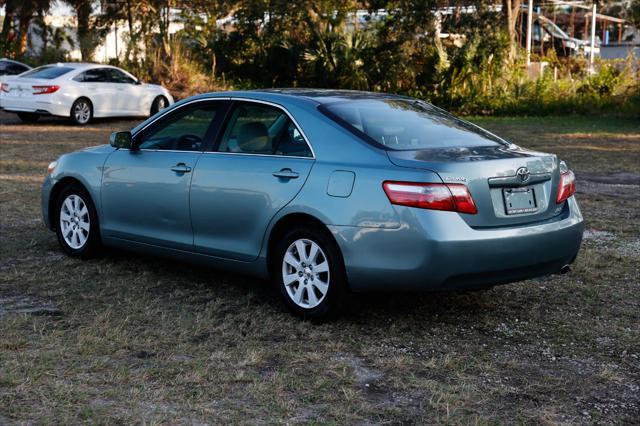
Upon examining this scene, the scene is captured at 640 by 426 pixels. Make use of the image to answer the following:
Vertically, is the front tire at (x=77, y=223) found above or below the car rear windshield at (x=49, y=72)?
below

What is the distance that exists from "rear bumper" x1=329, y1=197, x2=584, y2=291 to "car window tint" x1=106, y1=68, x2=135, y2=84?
18.3 meters

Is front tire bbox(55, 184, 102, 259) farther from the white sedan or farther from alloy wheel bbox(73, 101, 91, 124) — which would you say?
alloy wheel bbox(73, 101, 91, 124)

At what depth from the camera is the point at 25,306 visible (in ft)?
21.0

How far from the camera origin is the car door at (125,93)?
2297 cm

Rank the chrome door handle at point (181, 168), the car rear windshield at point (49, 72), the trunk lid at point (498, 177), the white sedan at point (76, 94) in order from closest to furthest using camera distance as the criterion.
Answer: the trunk lid at point (498, 177) → the chrome door handle at point (181, 168) → the white sedan at point (76, 94) → the car rear windshield at point (49, 72)

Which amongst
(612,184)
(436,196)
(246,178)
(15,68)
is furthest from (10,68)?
(436,196)

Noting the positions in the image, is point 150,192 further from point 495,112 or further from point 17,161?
point 495,112

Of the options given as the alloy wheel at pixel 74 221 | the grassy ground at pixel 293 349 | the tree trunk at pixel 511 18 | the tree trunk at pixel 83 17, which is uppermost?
the tree trunk at pixel 83 17

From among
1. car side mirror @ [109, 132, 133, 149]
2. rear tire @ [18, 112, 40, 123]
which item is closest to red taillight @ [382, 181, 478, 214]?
→ car side mirror @ [109, 132, 133, 149]

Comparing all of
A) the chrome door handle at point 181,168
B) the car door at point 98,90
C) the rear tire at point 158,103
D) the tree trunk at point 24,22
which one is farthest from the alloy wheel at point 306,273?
the tree trunk at point 24,22

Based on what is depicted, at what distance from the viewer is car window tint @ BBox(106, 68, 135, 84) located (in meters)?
23.0

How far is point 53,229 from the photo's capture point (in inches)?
318

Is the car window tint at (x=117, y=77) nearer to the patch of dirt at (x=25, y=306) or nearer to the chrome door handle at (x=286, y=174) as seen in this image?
the patch of dirt at (x=25, y=306)

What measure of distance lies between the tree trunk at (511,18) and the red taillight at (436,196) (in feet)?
76.2
